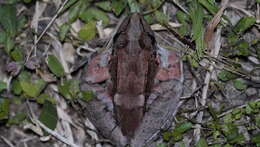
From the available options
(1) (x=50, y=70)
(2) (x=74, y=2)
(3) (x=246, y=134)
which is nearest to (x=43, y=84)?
(1) (x=50, y=70)

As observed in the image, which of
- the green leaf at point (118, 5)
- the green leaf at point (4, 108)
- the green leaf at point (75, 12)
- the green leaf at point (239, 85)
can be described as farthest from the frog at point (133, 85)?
the green leaf at point (4, 108)

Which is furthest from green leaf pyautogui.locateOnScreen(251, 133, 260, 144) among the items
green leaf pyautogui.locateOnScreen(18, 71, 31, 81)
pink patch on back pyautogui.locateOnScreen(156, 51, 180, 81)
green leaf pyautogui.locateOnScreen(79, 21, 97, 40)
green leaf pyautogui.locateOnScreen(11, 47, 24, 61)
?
green leaf pyautogui.locateOnScreen(11, 47, 24, 61)

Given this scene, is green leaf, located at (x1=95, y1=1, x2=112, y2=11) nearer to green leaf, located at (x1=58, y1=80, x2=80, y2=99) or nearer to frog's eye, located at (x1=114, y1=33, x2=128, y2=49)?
frog's eye, located at (x1=114, y1=33, x2=128, y2=49)

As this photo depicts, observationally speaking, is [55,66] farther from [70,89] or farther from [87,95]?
[87,95]

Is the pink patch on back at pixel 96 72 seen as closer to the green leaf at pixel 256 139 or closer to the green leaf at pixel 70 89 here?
the green leaf at pixel 70 89

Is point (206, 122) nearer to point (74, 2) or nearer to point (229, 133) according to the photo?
point (229, 133)

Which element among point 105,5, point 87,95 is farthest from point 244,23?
point 87,95
